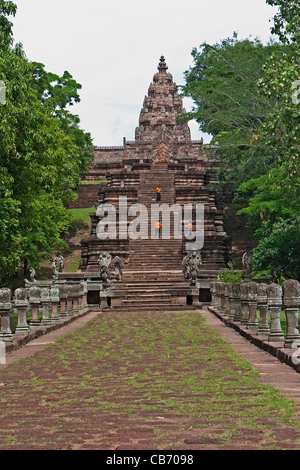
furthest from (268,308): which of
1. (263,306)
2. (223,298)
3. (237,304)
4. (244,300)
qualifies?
(223,298)

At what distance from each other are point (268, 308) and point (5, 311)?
5.01m

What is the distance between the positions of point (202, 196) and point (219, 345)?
28.2 meters

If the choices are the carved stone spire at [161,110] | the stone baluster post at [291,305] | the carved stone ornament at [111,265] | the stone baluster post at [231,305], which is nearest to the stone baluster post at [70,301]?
the stone baluster post at [231,305]

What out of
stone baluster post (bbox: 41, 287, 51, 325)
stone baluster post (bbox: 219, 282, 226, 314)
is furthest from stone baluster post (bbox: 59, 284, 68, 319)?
stone baluster post (bbox: 219, 282, 226, 314)

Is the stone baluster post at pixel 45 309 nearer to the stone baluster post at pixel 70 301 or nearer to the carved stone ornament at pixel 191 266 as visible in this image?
the stone baluster post at pixel 70 301

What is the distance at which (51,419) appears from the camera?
5805 mm

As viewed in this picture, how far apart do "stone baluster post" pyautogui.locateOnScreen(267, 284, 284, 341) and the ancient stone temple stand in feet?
45.5

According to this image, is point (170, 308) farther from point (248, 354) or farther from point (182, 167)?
point (182, 167)

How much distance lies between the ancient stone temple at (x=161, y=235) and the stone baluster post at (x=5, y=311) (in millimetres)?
12691

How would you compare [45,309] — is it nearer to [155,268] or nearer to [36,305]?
[36,305]

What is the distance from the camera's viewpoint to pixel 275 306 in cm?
1037

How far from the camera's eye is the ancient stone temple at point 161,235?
2678 cm

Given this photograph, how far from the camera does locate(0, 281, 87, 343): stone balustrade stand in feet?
38.1

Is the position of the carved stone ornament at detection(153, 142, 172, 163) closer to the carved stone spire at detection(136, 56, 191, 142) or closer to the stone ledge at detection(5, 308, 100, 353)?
the carved stone spire at detection(136, 56, 191, 142)
